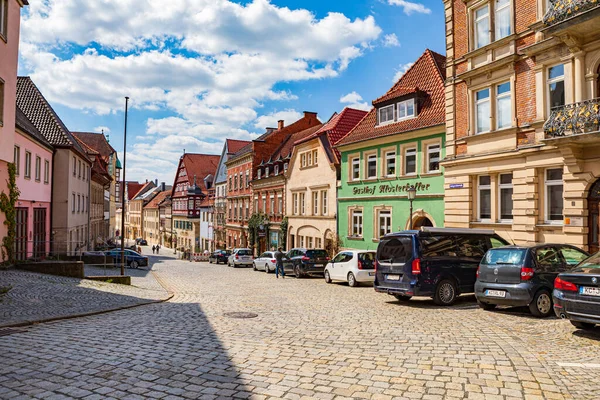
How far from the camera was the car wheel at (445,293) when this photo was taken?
13.0 meters

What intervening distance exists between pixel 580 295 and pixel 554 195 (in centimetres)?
939

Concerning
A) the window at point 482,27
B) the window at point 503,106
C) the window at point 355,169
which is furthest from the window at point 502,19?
the window at point 355,169

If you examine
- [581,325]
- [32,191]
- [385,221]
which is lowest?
[581,325]

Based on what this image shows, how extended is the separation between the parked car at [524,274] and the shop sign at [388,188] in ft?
40.4

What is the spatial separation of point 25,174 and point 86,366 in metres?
21.1

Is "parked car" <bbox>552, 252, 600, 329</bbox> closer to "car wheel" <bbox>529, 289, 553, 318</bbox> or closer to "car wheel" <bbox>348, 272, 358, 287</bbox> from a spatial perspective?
"car wheel" <bbox>529, 289, 553, 318</bbox>

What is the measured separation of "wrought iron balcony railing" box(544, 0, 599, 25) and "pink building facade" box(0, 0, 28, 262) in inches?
Answer: 686

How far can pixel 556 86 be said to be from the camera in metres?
16.2

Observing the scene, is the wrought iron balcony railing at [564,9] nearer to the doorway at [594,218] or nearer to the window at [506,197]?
the doorway at [594,218]

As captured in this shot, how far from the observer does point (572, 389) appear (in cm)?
561

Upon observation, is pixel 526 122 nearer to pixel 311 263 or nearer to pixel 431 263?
pixel 431 263

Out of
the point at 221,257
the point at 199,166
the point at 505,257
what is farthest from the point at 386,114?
the point at 199,166

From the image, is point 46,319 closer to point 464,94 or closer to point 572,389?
point 572,389

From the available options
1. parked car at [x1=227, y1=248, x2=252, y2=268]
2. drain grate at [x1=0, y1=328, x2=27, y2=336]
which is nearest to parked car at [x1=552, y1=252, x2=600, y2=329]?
drain grate at [x1=0, y1=328, x2=27, y2=336]
